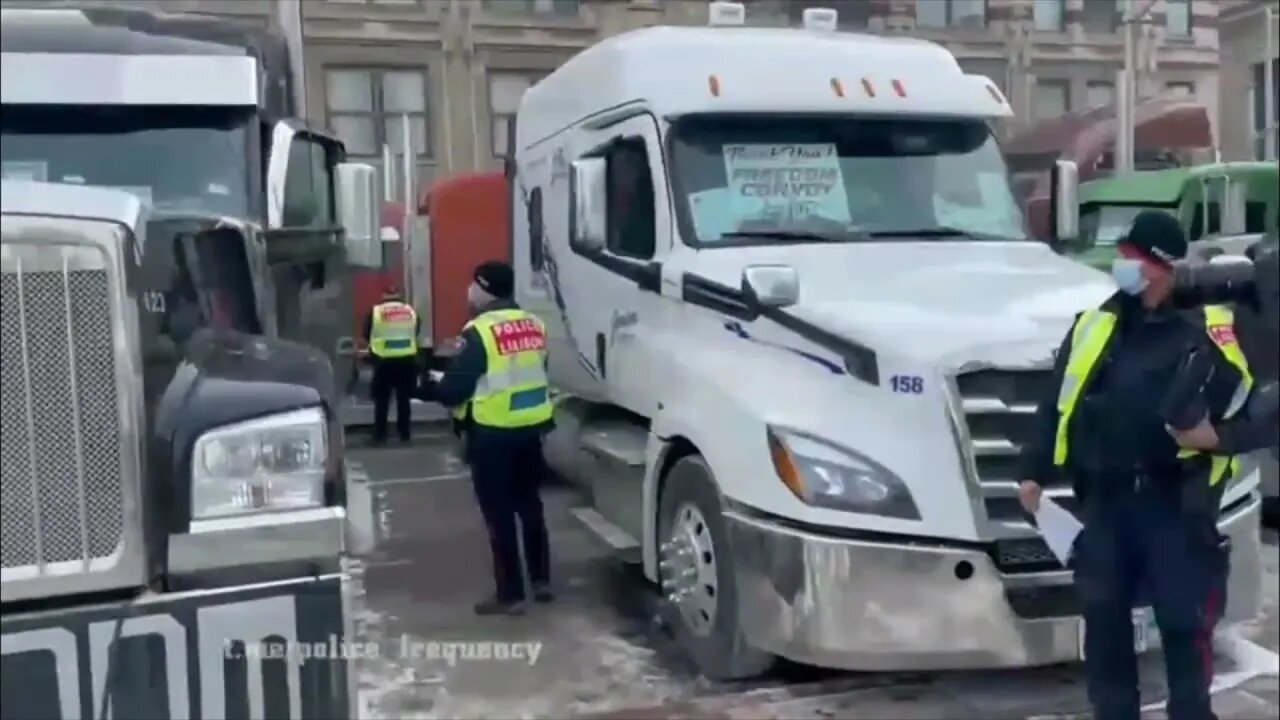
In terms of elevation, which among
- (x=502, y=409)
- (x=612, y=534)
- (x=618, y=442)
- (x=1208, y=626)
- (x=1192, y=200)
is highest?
(x=1192, y=200)

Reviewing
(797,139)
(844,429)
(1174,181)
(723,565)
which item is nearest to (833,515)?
(844,429)

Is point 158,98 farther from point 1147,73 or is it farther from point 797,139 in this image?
point 1147,73

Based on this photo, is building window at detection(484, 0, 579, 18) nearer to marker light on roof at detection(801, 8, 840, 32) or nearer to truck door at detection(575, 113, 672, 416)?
marker light on roof at detection(801, 8, 840, 32)

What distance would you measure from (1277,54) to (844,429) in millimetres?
8030

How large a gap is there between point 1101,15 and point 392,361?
22.1 ft

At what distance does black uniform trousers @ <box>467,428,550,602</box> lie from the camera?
21.4 feet

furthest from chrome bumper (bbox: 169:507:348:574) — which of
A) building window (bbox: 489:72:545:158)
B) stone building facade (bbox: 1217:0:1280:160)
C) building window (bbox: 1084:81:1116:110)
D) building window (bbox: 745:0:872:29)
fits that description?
building window (bbox: 1084:81:1116:110)

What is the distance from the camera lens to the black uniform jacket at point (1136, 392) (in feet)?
13.5

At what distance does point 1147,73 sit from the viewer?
40.2 ft

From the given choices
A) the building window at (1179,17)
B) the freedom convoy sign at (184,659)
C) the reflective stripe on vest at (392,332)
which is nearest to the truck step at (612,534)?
the freedom convoy sign at (184,659)

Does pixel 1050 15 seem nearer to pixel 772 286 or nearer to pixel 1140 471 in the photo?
pixel 772 286

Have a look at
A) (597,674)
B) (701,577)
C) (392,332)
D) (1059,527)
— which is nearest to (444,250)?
(392,332)

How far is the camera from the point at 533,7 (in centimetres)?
1250

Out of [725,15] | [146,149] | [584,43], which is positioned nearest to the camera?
[146,149]
